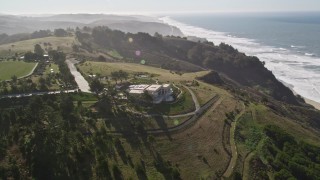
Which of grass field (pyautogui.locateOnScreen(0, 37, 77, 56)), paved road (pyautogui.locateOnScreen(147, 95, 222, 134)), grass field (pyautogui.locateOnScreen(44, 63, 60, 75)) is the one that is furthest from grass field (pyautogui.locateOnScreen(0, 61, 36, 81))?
paved road (pyautogui.locateOnScreen(147, 95, 222, 134))

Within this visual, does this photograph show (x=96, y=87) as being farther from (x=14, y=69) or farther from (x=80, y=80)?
(x=14, y=69)

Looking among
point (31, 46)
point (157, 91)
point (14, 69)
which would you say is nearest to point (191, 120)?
point (157, 91)

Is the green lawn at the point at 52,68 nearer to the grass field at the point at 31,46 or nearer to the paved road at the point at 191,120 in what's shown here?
the grass field at the point at 31,46

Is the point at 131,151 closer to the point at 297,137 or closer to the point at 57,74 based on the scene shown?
the point at 297,137

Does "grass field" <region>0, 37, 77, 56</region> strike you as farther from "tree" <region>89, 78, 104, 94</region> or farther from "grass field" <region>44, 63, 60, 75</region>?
"tree" <region>89, 78, 104, 94</region>

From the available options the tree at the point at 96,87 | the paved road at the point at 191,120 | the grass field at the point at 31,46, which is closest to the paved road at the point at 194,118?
the paved road at the point at 191,120

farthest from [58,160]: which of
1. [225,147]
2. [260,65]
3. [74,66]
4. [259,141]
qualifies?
[260,65]
